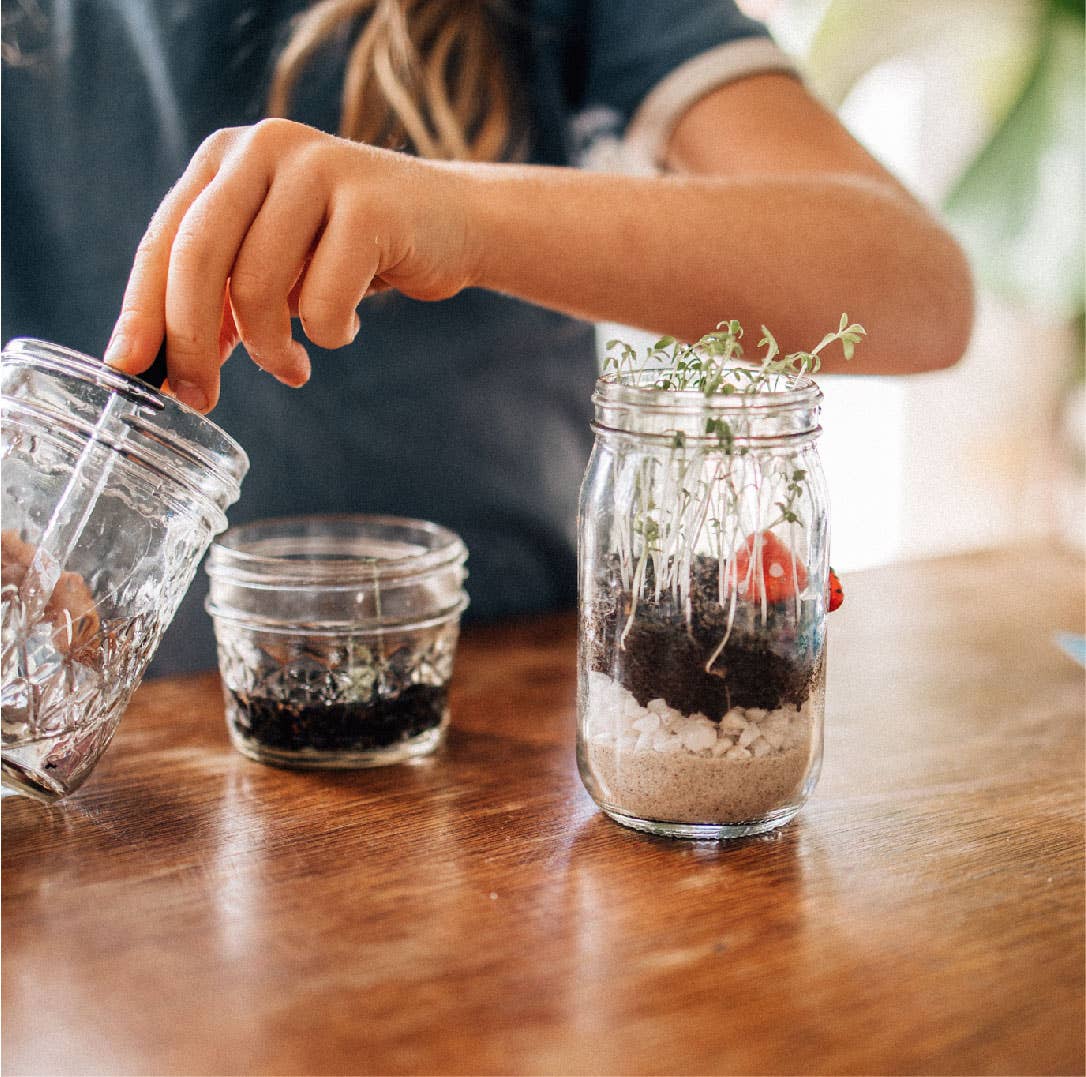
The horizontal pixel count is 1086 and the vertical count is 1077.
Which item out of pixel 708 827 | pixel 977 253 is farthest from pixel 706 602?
pixel 977 253

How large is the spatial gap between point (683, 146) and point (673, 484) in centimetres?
58

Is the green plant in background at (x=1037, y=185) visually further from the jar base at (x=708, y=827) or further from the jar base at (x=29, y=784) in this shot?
the jar base at (x=29, y=784)

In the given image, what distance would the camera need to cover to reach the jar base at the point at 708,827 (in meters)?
0.62

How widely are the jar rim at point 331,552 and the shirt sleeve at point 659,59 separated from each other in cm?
46

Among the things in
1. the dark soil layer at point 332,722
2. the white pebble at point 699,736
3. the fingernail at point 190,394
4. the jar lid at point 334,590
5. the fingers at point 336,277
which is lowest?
the dark soil layer at point 332,722

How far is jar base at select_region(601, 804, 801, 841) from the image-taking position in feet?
2.02

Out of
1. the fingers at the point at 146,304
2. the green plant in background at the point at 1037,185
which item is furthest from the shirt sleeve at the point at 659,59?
the green plant in background at the point at 1037,185

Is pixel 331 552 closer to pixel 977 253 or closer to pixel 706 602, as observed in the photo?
pixel 706 602

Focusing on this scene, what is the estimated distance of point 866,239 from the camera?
2.92ft

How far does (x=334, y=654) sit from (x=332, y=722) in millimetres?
39

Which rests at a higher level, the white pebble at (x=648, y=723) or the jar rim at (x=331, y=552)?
the jar rim at (x=331, y=552)

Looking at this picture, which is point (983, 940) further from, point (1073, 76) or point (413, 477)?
point (1073, 76)

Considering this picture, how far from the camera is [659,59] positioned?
105 cm

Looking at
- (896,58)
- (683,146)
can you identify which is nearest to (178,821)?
(683,146)
